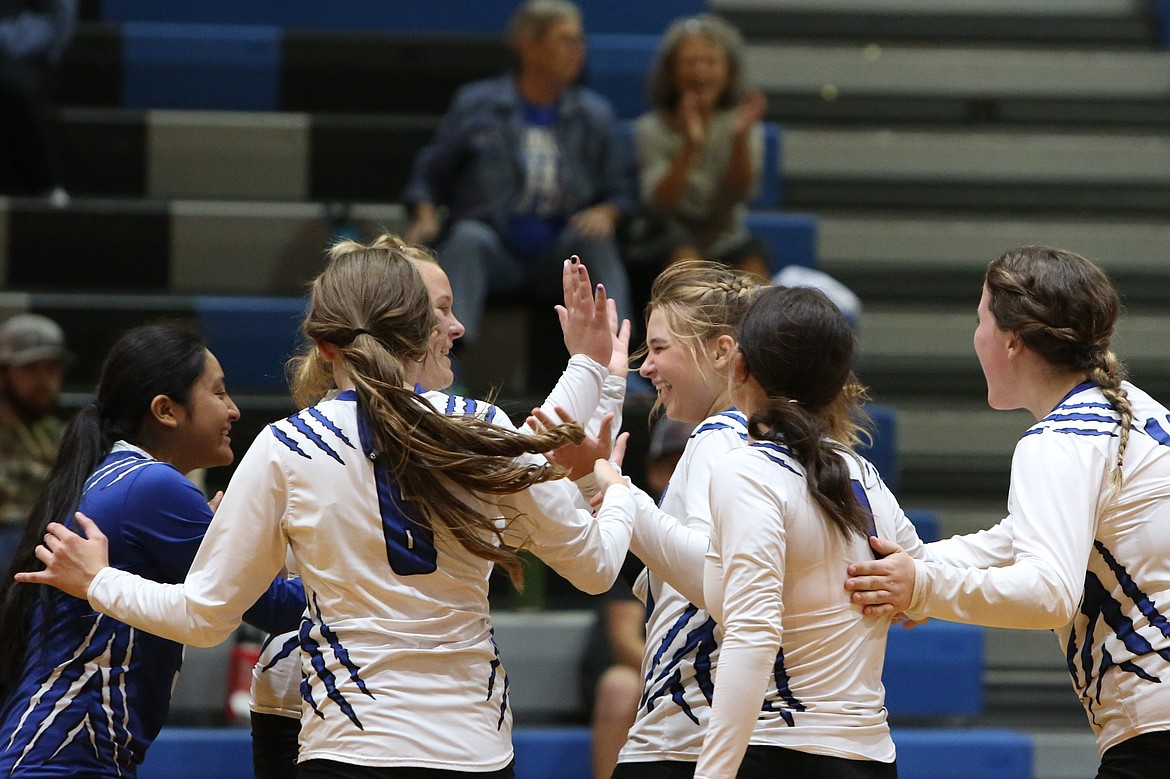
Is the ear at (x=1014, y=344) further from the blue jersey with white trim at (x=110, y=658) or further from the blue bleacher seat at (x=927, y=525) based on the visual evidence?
the blue bleacher seat at (x=927, y=525)

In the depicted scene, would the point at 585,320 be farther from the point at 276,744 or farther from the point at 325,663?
the point at 276,744

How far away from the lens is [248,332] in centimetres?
486

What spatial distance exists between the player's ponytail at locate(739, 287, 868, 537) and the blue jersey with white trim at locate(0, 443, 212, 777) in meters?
0.86

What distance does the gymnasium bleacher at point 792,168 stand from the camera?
493 centimetres

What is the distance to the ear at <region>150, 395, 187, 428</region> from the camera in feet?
7.56

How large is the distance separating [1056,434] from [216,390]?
131cm

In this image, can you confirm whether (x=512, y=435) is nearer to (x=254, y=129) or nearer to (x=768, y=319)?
(x=768, y=319)

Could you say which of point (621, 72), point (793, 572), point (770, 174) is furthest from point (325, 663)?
point (621, 72)

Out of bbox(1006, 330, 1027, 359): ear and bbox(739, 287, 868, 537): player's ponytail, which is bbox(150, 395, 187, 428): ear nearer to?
bbox(739, 287, 868, 537): player's ponytail

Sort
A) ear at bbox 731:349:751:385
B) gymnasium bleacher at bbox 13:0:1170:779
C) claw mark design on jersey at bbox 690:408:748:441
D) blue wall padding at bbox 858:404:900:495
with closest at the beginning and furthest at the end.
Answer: ear at bbox 731:349:751:385
claw mark design on jersey at bbox 690:408:748:441
blue wall padding at bbox 858:404:900:495
gymnasium bleacher at bbox 13:0:1170:779

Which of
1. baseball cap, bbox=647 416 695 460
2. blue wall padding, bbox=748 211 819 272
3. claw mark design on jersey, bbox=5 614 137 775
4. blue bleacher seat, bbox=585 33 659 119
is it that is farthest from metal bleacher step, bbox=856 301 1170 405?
claw mark design on jersey, bbox=5 614 137 775

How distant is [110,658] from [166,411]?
40 cm

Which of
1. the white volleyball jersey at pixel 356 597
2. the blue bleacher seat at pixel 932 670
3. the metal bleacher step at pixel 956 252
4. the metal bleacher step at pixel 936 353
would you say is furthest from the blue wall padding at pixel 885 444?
the white volleyball jersey at pixel 356 597

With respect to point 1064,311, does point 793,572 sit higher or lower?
lower
